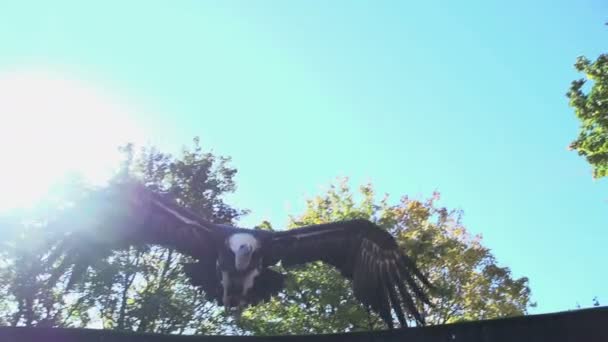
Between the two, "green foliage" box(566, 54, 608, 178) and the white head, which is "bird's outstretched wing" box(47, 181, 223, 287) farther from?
Result: "green foliage" box(566, 54, 608, 178)

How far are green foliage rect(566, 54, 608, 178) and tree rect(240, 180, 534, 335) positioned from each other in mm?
4927

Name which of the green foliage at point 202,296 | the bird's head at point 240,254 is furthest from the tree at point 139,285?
the bird's head at point 240,254

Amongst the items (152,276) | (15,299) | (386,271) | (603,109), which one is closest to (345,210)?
(152,276)

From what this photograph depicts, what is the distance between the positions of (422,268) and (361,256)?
10.4 meters

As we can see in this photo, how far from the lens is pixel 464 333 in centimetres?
525

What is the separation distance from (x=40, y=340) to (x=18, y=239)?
9947 mm

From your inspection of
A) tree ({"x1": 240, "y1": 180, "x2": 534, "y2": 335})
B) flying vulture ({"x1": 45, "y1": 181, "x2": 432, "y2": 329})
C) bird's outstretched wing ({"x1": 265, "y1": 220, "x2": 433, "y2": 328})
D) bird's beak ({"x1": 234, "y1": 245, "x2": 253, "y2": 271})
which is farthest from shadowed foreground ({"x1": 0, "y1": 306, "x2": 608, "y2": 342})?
tree ({"x1": 240, "y1": 180, "x2": 534, "y2": 335})

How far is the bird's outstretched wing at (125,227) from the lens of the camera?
7875 millimetres

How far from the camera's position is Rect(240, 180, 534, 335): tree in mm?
17109

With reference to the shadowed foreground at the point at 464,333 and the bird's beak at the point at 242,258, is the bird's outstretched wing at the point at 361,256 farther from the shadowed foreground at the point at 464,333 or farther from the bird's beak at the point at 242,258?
the shadowed foreground at the point at 464,333

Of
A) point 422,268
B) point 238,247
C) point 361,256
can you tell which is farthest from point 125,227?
point 422,268

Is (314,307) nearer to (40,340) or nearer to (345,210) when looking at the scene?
(345,210)

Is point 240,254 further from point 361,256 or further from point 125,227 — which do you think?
point 361,256

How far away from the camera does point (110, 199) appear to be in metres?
8.01
